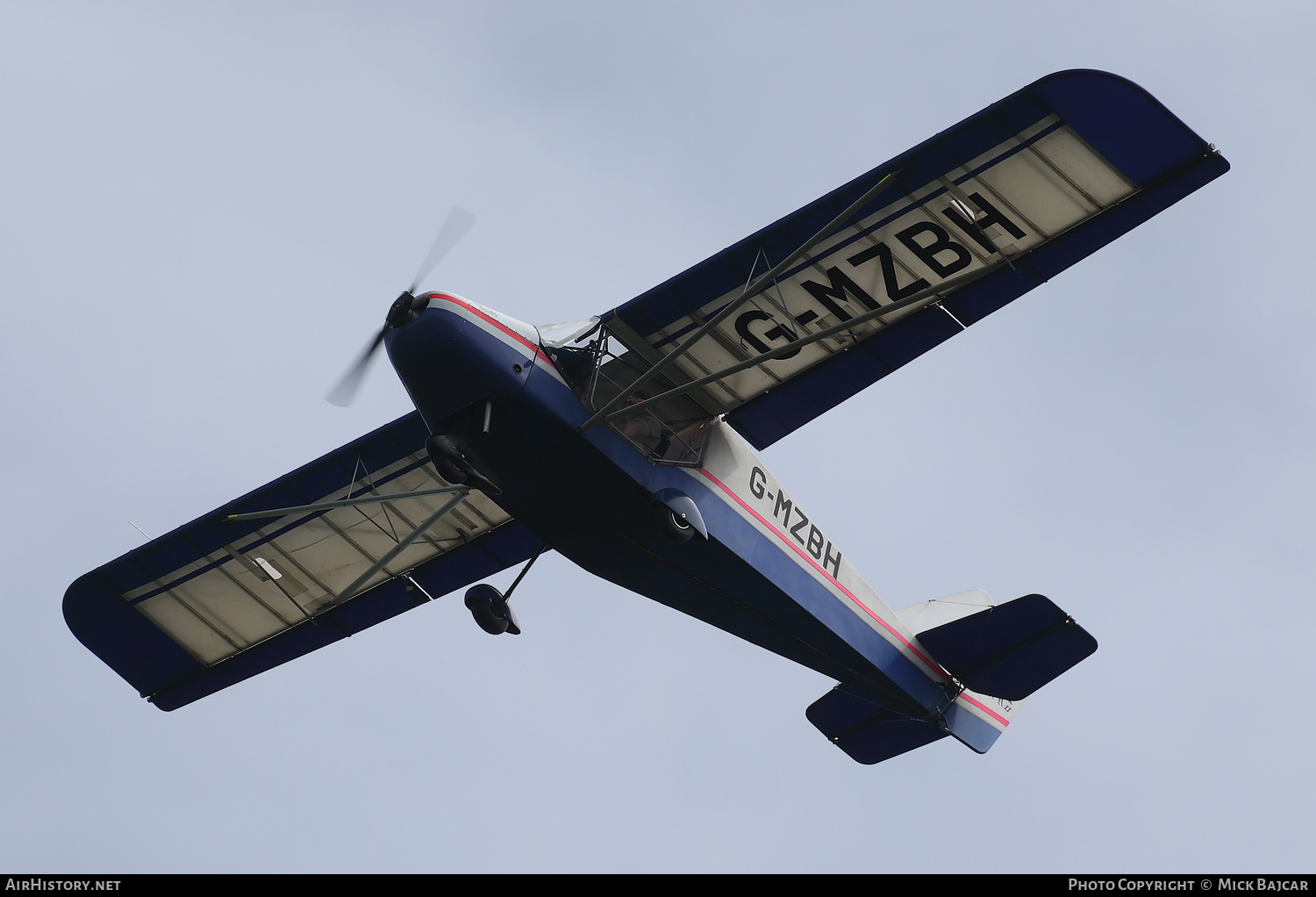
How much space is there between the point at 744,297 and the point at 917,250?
96.2 inches

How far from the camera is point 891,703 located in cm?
2158

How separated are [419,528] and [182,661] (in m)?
6.18

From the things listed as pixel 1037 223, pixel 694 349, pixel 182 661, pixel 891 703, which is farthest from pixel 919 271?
pixel 182 661

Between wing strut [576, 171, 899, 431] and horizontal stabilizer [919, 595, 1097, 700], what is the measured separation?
5910 mm

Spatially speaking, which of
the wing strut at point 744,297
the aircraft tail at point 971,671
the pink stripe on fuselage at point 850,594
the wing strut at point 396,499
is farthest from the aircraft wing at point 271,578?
the aircraft tail at point 971,671

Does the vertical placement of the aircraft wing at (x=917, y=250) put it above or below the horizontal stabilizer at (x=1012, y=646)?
above

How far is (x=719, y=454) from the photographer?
18.9 m

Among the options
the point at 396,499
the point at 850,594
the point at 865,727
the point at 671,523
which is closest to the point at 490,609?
the point at 396,499

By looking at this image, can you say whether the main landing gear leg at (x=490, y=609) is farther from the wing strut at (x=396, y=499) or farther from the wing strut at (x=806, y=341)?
the wing strut at (x=806, y=341)

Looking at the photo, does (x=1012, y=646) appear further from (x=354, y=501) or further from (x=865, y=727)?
(x=354, y=501)

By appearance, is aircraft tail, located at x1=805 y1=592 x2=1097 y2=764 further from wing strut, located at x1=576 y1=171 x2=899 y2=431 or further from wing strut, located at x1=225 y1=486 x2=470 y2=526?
wing strut, located at x1=225 y1=486 x2=470 y2=526

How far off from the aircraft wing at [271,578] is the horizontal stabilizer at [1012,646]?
5868 millimetres

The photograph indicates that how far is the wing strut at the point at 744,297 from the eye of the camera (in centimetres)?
1697

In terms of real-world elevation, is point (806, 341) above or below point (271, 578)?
above
